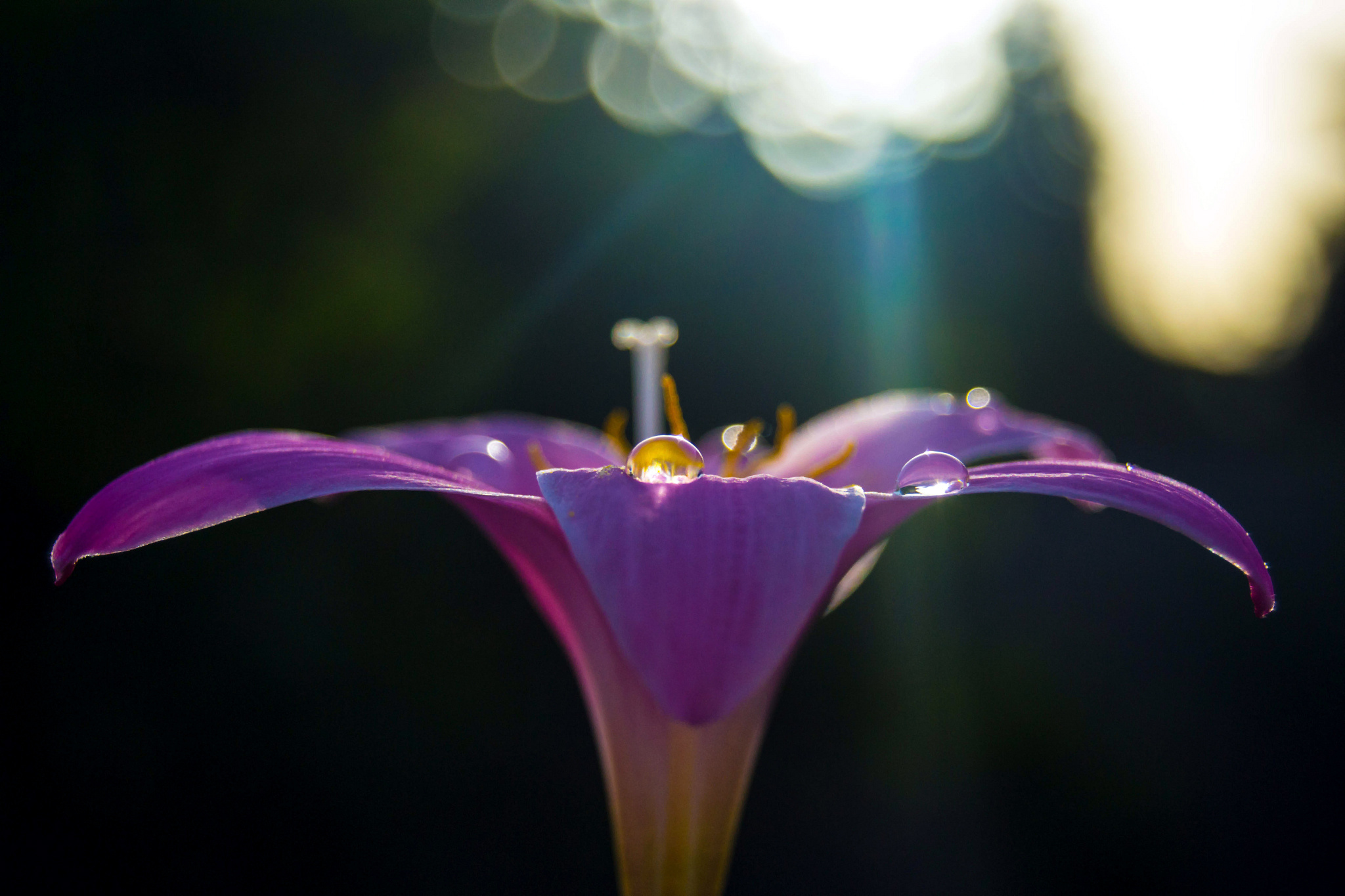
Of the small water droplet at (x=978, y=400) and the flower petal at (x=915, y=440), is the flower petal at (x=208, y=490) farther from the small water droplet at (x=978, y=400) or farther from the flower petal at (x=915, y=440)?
the small water droplet at (x=978, y=400)


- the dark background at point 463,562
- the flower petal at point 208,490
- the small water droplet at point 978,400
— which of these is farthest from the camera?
the dark background at point 463,562

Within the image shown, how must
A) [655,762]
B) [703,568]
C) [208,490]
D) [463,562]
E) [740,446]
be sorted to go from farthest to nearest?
[463,562] → [740,446] → [655,762] → [208,490] → [703,568]

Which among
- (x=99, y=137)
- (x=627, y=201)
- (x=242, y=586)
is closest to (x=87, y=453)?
(x=242, y=586)

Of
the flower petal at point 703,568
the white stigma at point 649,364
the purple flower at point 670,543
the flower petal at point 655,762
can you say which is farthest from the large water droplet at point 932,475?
the white stigma at point 649,364

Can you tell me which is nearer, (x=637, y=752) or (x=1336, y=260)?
(x=637, y=752)

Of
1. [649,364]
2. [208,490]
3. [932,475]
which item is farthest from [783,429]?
[208,490]

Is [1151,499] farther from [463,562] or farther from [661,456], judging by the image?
[463,562]

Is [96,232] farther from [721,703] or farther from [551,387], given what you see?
[721,703]
